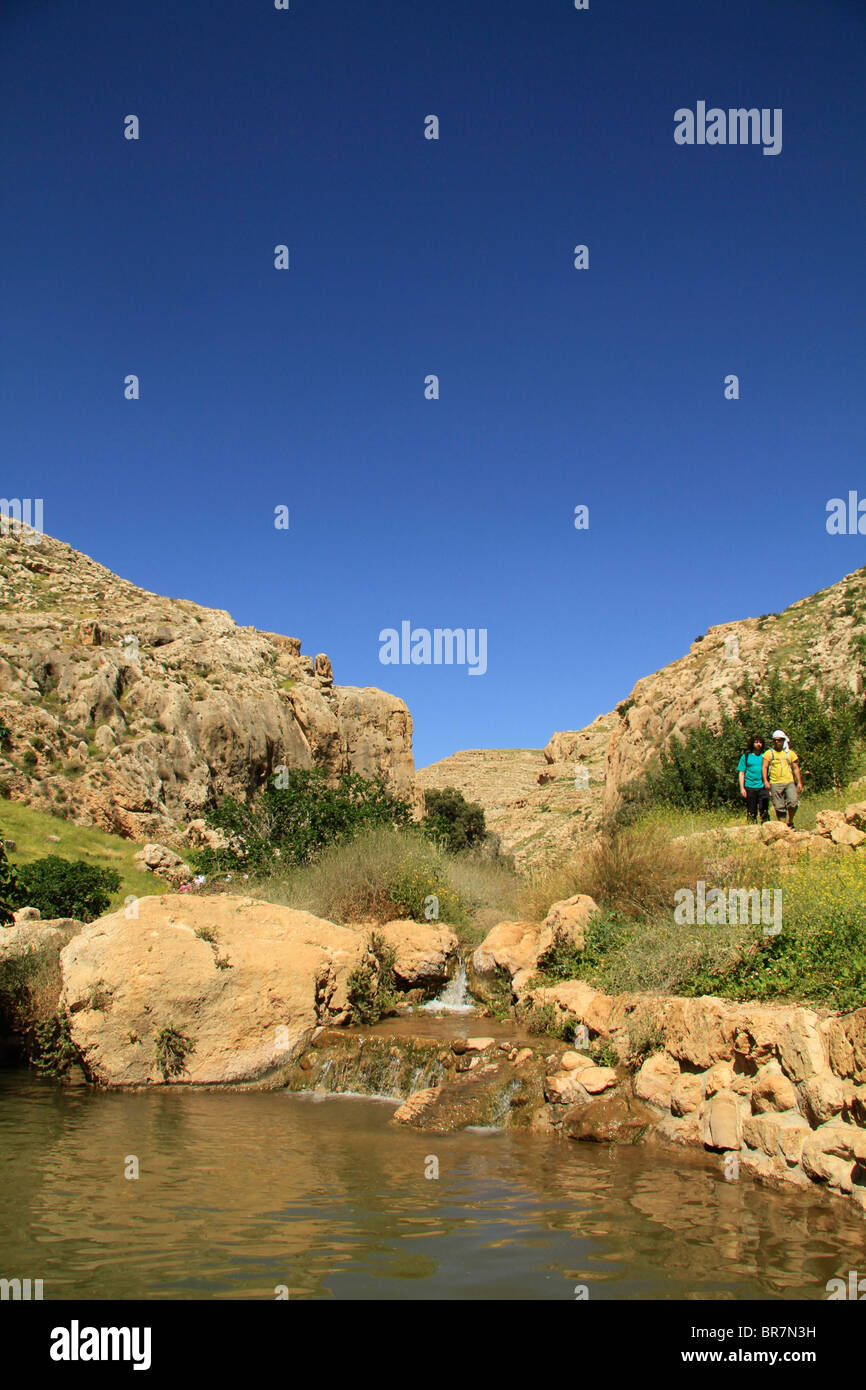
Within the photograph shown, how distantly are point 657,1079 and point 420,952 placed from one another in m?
7.21

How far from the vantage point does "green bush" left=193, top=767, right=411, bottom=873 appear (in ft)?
69.8

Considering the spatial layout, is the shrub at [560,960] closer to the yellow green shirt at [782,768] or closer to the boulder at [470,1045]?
the boulder at [470,1045]

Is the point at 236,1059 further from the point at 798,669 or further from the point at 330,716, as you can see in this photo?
the point at 330,716

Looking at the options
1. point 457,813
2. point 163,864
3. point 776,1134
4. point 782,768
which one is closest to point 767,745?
point 782,768

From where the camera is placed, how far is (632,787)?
25.8 m

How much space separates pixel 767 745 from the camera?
20.5 m

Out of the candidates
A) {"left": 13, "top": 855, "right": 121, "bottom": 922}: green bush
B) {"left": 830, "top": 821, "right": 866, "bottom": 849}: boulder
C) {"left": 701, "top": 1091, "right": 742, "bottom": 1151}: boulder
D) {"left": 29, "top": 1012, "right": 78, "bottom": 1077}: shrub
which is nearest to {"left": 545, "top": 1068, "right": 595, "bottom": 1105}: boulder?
{"left": 701, "top": 1091, "right": 742, "bottom": 1151}: boulder

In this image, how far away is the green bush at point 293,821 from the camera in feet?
69.8

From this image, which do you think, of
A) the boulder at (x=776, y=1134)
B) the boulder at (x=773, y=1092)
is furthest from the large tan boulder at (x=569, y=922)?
the boulder at (x=776, y=1134)

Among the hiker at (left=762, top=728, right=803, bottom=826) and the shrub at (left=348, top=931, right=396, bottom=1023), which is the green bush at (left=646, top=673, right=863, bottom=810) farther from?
the shrub at (left=348, top=931, right=396, bottom=1023)

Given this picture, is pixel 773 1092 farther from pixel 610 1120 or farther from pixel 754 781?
pixel 754 781

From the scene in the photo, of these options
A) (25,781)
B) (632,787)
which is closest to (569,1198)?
(632,787)

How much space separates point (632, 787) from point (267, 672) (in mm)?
27261

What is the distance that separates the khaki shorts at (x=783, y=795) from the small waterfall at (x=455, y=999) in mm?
6338
